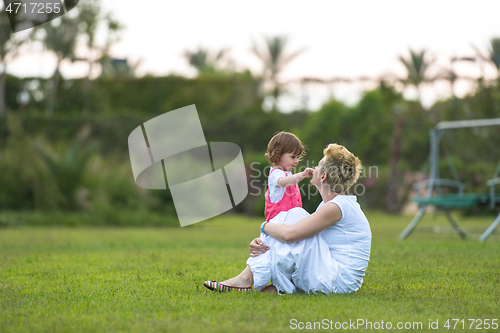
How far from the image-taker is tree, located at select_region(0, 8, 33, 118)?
20.4 metres

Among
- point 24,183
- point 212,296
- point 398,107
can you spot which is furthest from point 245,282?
point 398,107

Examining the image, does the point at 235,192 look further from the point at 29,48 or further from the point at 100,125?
the point at 29,48

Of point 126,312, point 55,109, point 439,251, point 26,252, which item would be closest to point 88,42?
point 55,109

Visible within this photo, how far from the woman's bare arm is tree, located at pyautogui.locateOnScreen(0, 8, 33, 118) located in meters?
18.8

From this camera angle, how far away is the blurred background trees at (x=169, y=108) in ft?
41.6

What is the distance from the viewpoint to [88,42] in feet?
92.9

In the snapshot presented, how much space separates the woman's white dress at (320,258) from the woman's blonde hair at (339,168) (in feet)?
0.30

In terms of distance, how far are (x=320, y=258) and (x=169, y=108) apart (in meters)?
28.7

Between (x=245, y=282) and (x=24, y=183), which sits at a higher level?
(x=245, y=282)

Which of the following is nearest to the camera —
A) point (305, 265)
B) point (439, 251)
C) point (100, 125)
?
point (305, 265)

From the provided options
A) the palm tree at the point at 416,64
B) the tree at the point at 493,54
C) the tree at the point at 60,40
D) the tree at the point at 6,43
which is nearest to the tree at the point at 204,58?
the palm tree at the point at 416,64

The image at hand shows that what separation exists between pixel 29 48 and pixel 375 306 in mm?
24001

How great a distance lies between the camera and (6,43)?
70.4 ft

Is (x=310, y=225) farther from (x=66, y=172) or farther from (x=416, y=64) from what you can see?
(x=416, y=64)
